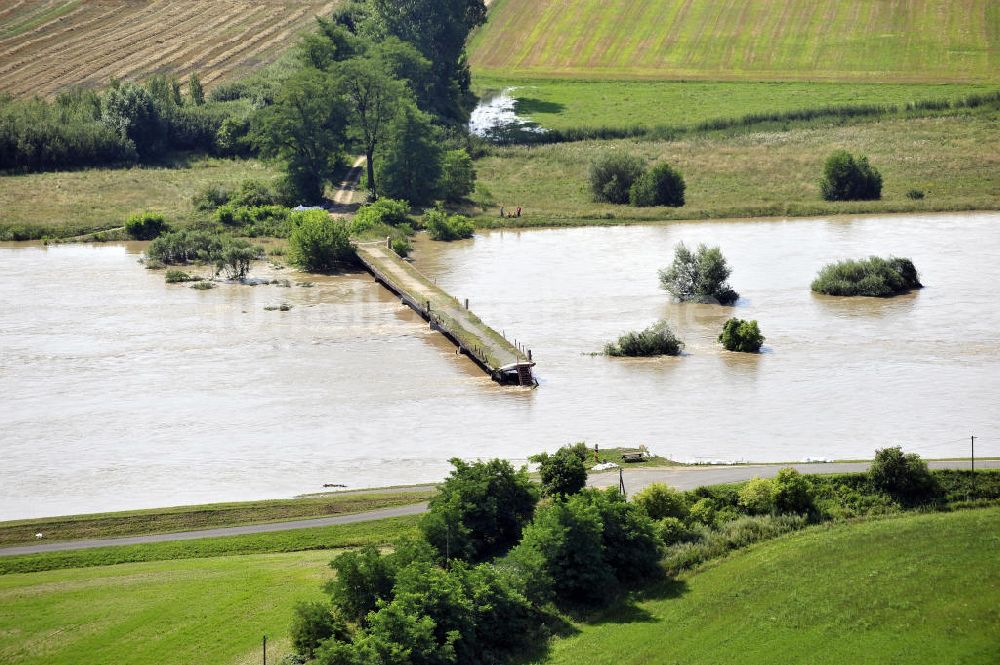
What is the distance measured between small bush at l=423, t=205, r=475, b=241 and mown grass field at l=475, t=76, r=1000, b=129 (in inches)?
1100

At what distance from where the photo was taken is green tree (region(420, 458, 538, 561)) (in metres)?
35.8

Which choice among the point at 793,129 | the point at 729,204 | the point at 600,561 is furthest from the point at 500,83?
the point at 600,561

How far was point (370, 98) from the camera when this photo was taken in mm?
97875

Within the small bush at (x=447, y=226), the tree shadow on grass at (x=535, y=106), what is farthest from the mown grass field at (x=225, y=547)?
the tree shadow on grass at (x=535, y=106)

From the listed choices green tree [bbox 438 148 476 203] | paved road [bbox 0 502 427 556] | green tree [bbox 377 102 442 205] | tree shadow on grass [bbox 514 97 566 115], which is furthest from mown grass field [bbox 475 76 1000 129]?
paved road [bbox 0 502 427 556]

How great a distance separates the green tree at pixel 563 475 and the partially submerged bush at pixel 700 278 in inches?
1135

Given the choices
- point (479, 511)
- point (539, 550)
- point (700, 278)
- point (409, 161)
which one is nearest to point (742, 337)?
point (700, 278)

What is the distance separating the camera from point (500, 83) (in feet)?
429

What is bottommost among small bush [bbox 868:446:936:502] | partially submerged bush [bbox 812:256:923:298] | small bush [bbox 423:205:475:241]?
small bush [bbox 868:446:936:502]

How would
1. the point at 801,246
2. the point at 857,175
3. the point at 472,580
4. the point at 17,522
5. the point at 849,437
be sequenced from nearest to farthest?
the point at 472,580, the point at 17,522, the point at 849,437, the point at 801,246, the point at 857,175

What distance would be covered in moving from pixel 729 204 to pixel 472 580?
6348 centimetres

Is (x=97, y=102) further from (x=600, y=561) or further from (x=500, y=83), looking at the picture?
(x=600, y=561)

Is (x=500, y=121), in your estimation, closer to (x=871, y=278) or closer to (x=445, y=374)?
(x=871, y=278)

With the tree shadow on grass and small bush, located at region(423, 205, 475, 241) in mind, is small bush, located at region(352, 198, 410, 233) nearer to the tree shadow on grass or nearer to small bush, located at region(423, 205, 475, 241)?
Answer: small bush, located at region(423, 205, 475, 241)
